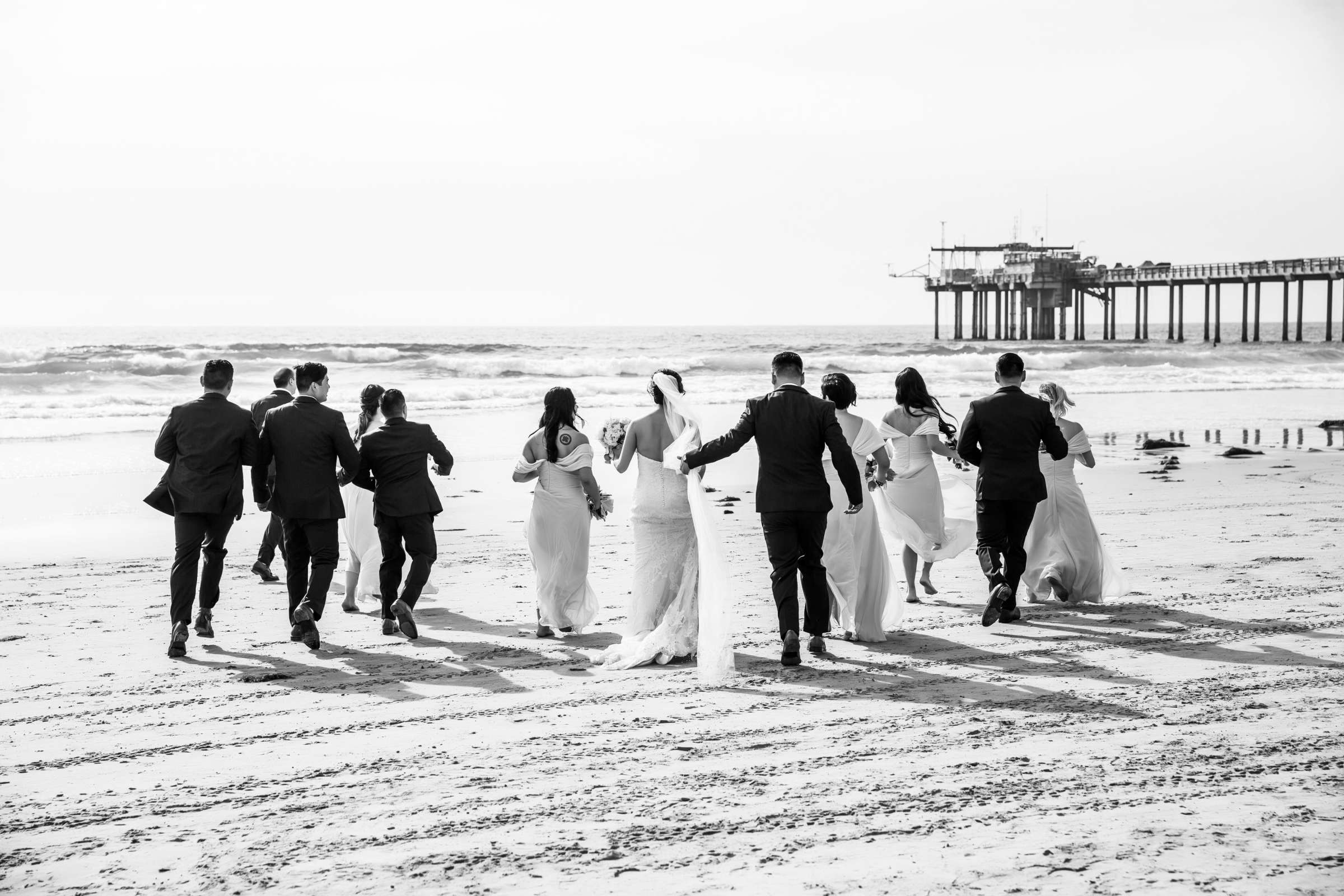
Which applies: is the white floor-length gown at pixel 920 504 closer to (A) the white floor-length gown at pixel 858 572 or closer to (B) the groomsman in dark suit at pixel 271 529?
(A) the white floor-length gown at pixel 858 572

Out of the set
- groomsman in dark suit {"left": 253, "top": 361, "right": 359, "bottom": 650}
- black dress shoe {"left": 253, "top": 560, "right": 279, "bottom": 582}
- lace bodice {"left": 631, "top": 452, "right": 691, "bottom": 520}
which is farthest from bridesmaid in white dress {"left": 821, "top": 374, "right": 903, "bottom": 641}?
black dress shoe {"left": 253, "top": 560, "right": 279, "bottom": 582}

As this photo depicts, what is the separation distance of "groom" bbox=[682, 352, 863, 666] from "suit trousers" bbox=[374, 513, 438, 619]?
1.77 m

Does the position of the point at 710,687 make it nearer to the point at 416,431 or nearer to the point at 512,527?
the point at 416,431

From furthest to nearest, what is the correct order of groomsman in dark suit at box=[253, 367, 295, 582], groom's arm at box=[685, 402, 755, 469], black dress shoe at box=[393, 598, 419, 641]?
groomsman in dark suit at box=[253, 367, 295, 582] → black dress shoe at box=[393, 598, 419, 641] → groom's arm at box=[685, 402, 755, 469]

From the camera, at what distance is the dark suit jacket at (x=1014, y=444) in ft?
23.6

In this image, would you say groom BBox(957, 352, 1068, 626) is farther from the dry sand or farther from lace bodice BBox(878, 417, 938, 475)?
lace bodice BBox(878, 417, 938, 475)

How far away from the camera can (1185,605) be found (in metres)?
7.39

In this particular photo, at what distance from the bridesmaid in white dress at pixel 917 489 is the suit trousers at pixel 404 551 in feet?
9.69

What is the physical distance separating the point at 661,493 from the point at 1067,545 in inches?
115

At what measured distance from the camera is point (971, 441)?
7293 mm

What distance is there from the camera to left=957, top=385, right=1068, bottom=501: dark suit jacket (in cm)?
718

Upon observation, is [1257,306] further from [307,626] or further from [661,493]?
[307,626]

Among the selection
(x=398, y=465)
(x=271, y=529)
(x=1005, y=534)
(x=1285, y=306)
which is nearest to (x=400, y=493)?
A: (x=398, y=465)

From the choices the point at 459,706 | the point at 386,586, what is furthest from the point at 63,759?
the point at 386,586
